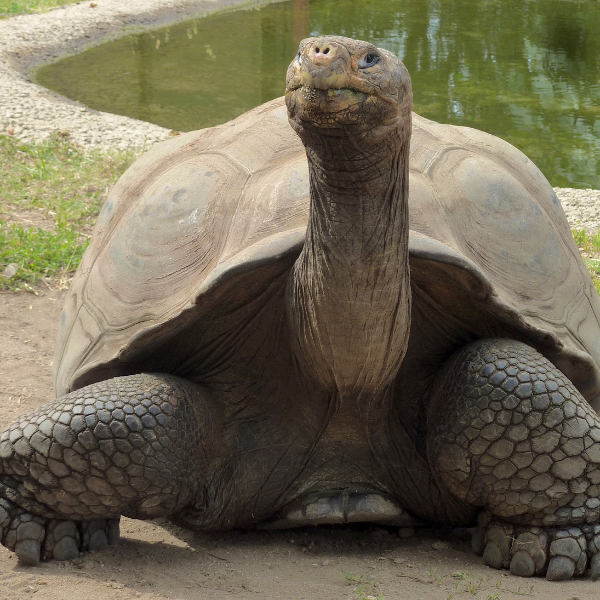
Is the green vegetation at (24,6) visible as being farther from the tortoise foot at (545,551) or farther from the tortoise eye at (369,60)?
the tortoise eye at (369,60)

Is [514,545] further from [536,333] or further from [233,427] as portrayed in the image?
[233,427]

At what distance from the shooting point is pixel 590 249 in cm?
525

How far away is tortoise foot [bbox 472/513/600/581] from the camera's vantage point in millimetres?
2695

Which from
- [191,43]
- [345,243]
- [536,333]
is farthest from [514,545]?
[191,43]

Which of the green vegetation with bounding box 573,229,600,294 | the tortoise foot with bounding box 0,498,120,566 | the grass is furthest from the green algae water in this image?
the tortoise foot with bounding box 0,498,120,566

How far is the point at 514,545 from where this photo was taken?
108 inches

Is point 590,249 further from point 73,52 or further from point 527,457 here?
point 73,52

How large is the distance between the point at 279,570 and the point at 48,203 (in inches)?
144

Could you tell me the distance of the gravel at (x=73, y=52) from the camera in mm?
6902

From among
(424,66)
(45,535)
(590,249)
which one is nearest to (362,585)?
(45,535)

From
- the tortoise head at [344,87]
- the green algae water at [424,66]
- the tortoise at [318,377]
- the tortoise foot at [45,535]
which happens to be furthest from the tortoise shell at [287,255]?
the green algae water at [424,66]

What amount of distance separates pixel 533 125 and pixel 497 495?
6866mm

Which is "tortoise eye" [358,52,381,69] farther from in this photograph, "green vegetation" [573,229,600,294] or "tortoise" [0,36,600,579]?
"green vegetation" [573,229,600,294]

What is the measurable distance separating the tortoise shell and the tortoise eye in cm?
73
